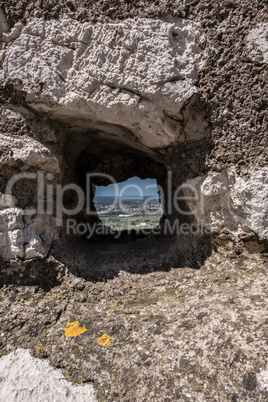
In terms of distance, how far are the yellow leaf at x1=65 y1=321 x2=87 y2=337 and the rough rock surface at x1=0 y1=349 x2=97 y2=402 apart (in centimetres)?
21

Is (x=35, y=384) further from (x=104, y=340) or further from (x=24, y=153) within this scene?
(x=24, y=153)

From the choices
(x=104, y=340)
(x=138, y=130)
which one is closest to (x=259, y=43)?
(x=138, y=130)

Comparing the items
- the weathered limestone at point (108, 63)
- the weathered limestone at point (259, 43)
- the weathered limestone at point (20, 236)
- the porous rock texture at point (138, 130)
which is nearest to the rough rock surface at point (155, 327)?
the porous rock texture at point (138, 130)

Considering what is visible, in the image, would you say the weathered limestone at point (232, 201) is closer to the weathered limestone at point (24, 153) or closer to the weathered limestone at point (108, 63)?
the weathered limestone at point (108, 63)

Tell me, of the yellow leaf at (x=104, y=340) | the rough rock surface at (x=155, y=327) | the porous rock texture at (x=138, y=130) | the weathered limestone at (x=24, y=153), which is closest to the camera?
the rough rock surface at (x=155, y=327)

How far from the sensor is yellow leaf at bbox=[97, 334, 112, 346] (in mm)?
1391

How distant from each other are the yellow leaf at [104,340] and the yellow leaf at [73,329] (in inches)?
5.4

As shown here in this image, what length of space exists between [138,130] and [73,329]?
A: 5.26ft

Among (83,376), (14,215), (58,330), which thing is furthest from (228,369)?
(14,215)

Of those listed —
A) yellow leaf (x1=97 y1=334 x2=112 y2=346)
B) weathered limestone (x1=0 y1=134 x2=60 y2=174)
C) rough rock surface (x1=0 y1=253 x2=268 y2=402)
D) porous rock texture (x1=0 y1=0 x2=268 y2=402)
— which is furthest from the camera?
weathered limestone (x1=0 y1=134 x2=60 y2=174)

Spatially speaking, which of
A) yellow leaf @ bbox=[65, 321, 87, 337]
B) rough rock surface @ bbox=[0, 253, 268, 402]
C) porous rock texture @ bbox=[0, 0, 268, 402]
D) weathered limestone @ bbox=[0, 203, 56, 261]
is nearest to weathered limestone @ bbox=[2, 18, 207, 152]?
porous rock texture @ bbox=[0, 0, 268, 402]

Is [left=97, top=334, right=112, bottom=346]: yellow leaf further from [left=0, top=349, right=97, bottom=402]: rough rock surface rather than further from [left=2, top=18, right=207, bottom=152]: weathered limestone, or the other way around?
[left=2, top=18, right=207, bottom=152]: weathered limestone

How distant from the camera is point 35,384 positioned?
121cm

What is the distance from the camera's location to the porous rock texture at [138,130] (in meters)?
1.67
